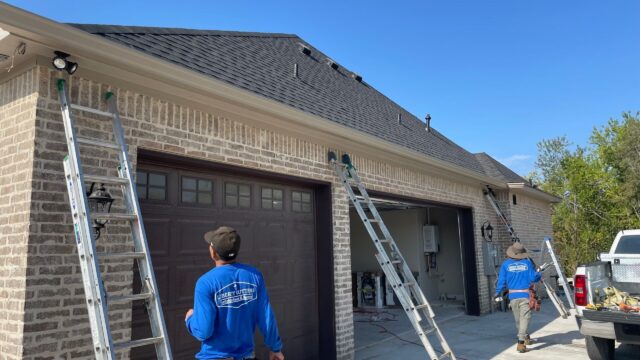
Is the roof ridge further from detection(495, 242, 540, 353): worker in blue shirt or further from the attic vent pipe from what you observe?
detection(495, 242, 540, 353): worker in blue shirt

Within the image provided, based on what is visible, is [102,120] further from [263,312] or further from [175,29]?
[175,29]

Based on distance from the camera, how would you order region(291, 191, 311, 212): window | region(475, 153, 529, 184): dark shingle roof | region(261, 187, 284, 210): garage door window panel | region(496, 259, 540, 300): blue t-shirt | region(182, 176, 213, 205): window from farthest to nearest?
region(475, 153, 529, 184): dark shingle roof → region(496, 259, 540, 300): blue t-shirt → region(291, 191, 311, 212): window → region(261, 187, 284, 210): garage door window panel → region(182, 176, 213, 205): window

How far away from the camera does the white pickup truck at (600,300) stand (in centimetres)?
610

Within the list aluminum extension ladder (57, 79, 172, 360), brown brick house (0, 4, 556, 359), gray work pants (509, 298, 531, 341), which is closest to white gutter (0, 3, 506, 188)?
brown brick house (0, 4, 556, 359)

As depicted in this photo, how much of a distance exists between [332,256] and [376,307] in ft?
26.6

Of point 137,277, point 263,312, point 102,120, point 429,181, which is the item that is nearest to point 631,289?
point 429,181

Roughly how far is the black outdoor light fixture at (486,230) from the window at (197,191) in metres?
9.06

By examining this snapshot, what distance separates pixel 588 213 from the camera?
21.4 metres

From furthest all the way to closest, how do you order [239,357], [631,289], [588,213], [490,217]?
1. [588,213]
2. [490,217]
3. [631,289]
4. [239,357]

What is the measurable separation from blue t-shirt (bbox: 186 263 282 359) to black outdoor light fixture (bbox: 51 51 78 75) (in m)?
2.22

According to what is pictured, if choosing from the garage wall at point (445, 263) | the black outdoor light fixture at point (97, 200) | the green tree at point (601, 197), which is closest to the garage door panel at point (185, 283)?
the black outdoor light fixture at point (97, 200)

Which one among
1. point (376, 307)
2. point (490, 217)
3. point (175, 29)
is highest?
point (175, 29)

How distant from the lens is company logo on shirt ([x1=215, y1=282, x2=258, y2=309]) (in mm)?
3230

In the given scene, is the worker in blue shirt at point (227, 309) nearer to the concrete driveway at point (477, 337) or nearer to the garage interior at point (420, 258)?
the concrete driveway at point (477, 337)
